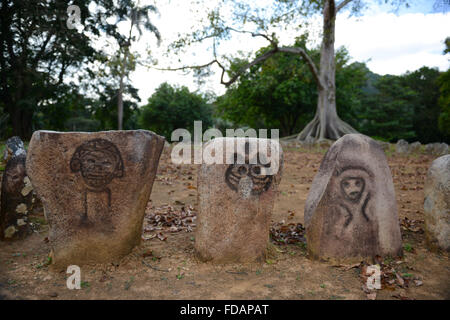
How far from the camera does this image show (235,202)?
10.8ft

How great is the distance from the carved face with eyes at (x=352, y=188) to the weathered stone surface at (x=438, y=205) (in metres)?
0.98

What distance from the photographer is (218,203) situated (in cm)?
329

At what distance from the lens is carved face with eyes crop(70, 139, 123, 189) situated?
3291 millimetres

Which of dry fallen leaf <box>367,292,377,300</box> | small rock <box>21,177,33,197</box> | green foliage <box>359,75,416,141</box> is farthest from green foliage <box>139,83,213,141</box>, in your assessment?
dry fallen leaf <box>367,292,377,300</box>

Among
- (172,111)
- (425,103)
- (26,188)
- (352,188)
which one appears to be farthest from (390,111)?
(26,188)

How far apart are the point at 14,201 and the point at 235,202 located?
2.97 metres

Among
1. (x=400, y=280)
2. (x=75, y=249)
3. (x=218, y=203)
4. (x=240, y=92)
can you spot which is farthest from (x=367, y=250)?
(x=240, y=92)

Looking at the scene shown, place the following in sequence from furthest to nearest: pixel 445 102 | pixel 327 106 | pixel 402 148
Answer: pixel 445 102, pixel 327 106, pixel 402 148

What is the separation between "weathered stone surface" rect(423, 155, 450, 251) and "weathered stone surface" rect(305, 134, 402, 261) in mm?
551

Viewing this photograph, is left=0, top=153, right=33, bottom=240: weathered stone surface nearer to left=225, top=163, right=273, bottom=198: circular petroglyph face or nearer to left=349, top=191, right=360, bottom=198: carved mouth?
left=225, top=163, right=273, bottom=198: circular petroglyph face

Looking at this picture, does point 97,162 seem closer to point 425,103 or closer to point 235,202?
point 235,202
